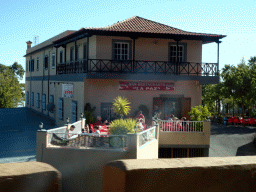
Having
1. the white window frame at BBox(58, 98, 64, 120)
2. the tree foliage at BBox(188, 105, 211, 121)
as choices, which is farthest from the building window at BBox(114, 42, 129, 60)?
the white window frame at BBox(58, 98, 64, 120)

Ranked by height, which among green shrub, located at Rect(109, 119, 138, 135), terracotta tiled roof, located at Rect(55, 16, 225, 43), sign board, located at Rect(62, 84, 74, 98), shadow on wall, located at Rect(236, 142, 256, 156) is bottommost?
shadow on wall, located at Rect(236, 142, 256, 156)

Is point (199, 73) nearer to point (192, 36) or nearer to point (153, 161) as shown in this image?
point (192, 36)

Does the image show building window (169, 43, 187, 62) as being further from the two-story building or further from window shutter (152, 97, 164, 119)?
window shutter (152, 97, 164, 119)

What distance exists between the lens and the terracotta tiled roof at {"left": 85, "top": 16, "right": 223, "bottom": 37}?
20.6 meters

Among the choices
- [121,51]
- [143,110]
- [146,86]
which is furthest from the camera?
[146,86]

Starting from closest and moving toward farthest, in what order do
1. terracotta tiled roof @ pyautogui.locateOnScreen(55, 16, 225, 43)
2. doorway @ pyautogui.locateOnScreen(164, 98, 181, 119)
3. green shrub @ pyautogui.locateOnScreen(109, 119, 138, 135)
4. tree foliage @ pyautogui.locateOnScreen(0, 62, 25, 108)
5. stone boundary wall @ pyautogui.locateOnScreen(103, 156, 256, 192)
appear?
stone boundary wall @ pyautogui.locateOnScreen(103, 156, 256, 192)
green shrub @ pyautogui.locateOnScreen(109, 119, 138, 135)
terracotta tiled roof @ pyautogui.locateOnScreen(55, 16, 225, 43)
doorway @ pyautogui.locateOnScreen(164, 98, 181, 119)
tree foliage @ pyautogui.locateOnScreen(0, 62, 25, 108)

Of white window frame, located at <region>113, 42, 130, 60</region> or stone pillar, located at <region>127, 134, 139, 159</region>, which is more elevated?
white window frame, located at <region>113, 42, 130, 60</region>

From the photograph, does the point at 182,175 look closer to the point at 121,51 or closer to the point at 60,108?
the point at 121,51

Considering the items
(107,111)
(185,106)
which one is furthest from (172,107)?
(107,111)

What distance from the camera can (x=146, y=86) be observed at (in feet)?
71.2

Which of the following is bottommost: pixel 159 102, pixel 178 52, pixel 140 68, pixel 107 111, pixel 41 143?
pixel 41 143

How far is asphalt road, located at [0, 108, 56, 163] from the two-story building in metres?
3.70

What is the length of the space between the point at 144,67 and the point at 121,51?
177cm

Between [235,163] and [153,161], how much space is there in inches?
24.1
